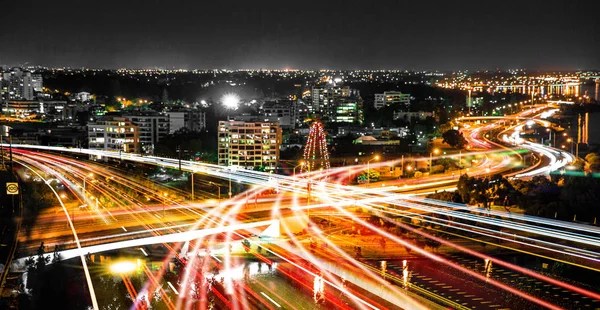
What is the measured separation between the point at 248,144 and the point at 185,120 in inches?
265

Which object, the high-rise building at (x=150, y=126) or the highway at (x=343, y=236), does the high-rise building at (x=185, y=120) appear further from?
the highway at (x=343, y=236)

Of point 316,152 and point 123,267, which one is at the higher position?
point 316,152

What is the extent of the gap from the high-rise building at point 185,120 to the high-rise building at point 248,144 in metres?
5.83

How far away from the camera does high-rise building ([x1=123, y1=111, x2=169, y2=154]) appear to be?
20328 millimetres

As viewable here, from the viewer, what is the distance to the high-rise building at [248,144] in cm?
1625

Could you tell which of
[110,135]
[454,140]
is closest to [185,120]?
[110,135]

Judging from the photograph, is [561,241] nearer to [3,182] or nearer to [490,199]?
[490,199]

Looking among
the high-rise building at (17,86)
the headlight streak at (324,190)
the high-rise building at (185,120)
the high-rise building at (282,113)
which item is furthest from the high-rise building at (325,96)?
the headlight streak at (324,190)

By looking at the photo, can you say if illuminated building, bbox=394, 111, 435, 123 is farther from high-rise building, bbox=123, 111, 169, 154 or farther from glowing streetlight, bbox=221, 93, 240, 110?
high-rise building, bbox=123, 111, 169, 154

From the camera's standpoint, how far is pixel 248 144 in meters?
16.4

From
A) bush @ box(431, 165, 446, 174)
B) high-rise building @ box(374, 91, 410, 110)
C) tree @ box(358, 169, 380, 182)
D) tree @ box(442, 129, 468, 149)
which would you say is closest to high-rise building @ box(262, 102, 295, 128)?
tree @ box(442, 129, 468, 149)

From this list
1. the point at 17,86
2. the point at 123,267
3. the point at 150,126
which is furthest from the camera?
the point at 17,86

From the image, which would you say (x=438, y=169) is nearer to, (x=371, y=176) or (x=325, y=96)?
(x=371, y=176)

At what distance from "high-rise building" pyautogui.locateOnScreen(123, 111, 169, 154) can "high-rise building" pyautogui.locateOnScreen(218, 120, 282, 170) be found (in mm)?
4593
